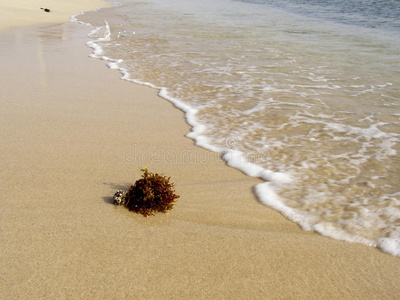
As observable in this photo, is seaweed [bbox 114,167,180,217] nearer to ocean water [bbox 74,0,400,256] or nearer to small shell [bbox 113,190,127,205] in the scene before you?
small shell [bbox 113,190,127,205]

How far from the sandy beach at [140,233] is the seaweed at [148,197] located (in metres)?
0.07

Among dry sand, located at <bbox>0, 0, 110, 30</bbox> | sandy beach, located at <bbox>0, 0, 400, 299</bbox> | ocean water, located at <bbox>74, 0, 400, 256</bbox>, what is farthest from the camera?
dry sand, located at <bbox>0, 0, 110, 30</bbox>

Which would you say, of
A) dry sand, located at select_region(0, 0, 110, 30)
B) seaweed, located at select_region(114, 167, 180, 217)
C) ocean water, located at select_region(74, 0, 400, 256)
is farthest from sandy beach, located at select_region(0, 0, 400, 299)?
dry sand, located at select_region(0, 0, 110, 30)

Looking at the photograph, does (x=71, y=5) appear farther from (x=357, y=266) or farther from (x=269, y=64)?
(x=357, y=266)

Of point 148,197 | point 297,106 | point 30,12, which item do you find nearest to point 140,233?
point 148,197

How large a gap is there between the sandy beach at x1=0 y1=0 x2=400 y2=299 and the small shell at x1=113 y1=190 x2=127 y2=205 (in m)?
0.08

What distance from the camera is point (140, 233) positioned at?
2816mm

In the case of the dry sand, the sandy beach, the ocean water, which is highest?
the dry sand

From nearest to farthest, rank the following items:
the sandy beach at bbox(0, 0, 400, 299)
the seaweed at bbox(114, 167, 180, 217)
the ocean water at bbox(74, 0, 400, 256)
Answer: the sandy beach at bbox(0, 0, 400, 299) < the seaweed at bbox(114, 167, 180, 217) < the ocean water at bbox(74, 0, 400, 256)

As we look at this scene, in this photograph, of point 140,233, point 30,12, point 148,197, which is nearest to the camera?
point 140,233

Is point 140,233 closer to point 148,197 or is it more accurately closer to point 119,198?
point 148,197

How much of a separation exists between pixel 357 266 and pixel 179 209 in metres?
1.45

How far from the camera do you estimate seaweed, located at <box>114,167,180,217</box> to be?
3.04m

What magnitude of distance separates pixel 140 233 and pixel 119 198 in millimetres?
432
